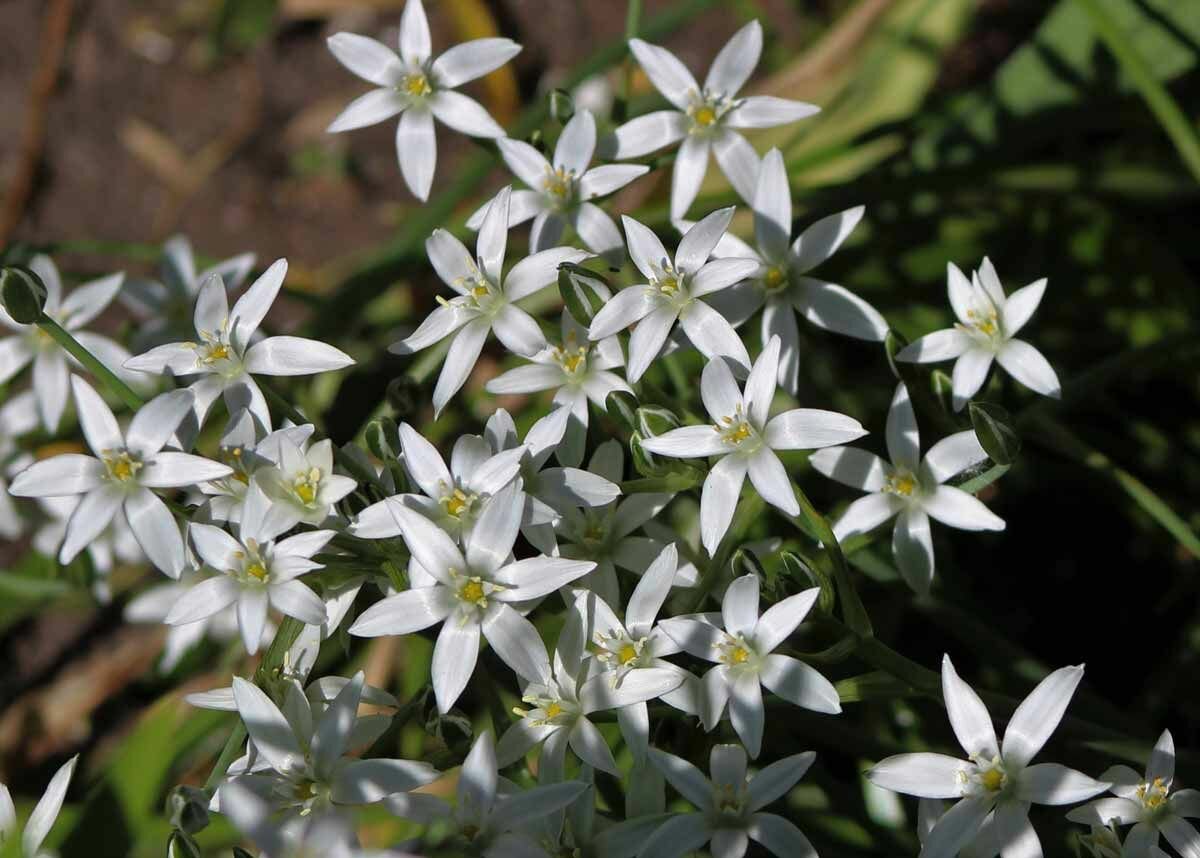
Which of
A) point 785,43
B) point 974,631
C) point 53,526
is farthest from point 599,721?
point 785,43

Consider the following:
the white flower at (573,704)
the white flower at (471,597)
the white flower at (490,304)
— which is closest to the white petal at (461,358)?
the white flower at (490,304)

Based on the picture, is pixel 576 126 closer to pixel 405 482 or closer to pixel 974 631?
pixel 405 482

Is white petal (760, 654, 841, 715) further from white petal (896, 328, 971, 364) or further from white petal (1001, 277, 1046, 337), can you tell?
white petal (1001, 277, 1046, 337)

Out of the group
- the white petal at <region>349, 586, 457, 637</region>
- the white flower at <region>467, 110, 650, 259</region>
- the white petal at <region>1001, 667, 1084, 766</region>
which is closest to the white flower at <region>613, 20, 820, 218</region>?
the white flower at <region>467, 110, 650, 259</region>

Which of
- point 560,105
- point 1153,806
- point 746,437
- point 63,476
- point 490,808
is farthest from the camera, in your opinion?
point 560,105

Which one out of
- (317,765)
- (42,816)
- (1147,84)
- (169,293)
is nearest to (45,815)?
(42,816)

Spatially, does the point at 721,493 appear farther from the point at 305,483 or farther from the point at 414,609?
the point at 305,483
